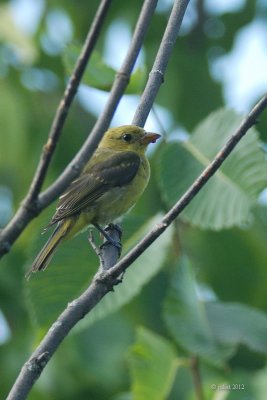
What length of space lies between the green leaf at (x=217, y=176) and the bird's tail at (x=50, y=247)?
2.10ft

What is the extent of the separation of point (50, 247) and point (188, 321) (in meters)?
0.75

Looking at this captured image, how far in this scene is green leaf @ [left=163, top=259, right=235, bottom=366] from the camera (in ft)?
15.0

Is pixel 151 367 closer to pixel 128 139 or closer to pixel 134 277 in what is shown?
pixel 134 277

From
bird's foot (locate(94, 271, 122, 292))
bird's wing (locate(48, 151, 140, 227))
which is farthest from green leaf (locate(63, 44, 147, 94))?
bird's foot (locate(94, 271, 122, 292))

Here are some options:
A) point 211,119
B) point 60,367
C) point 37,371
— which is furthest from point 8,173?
point 37,371

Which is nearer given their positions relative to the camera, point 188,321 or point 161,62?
point 161,62

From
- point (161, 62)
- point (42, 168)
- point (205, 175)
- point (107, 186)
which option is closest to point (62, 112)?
point (42, 168)

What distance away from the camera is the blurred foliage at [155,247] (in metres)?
4.52

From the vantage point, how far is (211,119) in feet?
15.9

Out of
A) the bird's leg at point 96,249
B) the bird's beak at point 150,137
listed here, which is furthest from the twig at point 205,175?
the bird's beak at point 150,137

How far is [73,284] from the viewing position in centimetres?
450

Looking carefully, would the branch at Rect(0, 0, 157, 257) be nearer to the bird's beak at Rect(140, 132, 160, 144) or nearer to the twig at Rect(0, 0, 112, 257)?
the twig at Rect(0, 0, 112, 257)

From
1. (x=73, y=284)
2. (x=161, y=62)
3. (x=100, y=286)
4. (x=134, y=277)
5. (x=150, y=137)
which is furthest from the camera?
(x=150, y=137)

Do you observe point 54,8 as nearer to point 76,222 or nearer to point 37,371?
point 76,222
